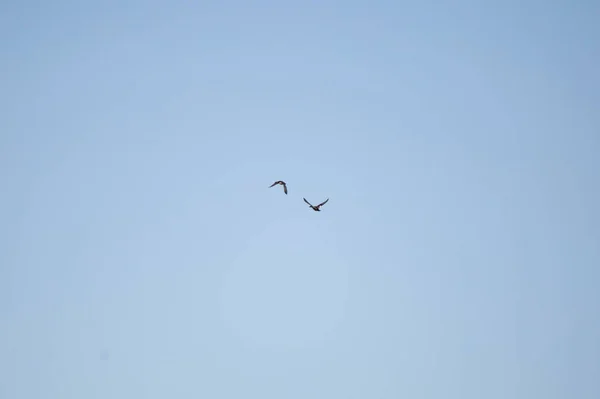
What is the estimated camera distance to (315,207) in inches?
2530

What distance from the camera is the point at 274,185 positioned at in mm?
62781

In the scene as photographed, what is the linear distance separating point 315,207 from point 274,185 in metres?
8.51
